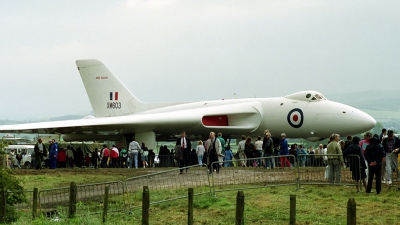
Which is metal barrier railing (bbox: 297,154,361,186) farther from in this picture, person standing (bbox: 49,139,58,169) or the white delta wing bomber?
person standing (bbox: 49,139,58,169)

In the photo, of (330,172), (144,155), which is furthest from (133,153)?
(330,172)

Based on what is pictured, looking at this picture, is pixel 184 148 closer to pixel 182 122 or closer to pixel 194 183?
pixel 194 183

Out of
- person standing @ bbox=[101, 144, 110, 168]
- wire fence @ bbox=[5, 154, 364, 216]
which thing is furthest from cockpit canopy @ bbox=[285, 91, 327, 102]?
wire fence @ bbox=[5, 154, 364, 216]

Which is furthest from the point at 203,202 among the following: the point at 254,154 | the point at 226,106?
the point at 226,106

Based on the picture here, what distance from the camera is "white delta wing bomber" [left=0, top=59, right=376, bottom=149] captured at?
92.5 ft

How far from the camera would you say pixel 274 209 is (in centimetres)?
1221

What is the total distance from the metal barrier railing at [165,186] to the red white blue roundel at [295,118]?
11041 mm

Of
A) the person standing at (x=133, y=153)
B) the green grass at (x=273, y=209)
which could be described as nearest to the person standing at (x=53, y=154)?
the person standing at (x=133, y=153)

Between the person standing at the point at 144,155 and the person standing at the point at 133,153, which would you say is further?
the person standing at the point at 144,155

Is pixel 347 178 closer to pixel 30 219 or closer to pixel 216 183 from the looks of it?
pixel 216 183

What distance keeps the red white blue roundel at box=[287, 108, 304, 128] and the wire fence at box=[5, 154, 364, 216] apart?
10.1 meters

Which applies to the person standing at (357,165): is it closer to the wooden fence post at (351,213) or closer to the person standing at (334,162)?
the person standing at (334,162)

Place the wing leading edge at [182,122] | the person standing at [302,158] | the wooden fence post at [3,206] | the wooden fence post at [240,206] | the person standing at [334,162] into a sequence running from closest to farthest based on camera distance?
the wooden fence post at [240,206] < the wooden fence post at [3,206] < the person standing at [334,162] < the person standing at [302,158] < the wing leading edge at [182,122]

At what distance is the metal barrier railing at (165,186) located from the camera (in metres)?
14.0
